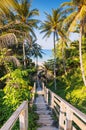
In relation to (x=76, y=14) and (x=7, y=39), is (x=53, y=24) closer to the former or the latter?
(x=76, y=14)

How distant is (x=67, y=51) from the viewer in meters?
33.4

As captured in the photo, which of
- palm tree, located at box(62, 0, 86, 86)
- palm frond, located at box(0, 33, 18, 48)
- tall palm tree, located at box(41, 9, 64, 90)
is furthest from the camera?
tall palm tree, located at box(41, 9, 64, 90)

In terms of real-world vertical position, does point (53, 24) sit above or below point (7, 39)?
above

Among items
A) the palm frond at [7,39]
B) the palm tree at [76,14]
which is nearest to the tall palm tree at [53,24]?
the palm tree at [76,14]

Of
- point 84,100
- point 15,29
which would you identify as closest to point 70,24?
point 15,29

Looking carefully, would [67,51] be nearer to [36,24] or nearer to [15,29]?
[36,24]

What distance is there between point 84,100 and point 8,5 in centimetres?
980

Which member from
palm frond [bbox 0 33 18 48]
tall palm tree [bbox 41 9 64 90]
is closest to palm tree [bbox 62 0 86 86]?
palm frond [bbox 0 33 18 48]

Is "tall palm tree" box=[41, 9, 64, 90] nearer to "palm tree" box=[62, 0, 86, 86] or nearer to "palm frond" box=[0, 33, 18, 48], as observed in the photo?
"palm tree" box=[62, 0, 86, 86]

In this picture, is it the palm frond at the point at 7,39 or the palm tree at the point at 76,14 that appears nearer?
the palm frond at the point at 7,39

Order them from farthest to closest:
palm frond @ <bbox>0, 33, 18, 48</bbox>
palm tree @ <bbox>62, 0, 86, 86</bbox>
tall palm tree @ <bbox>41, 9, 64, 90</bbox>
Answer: tall palm tree @ <bbox>41, 9, 64, 90</bbox> < palm tree @ <bbox>62, 0, 86, 86</bbox> < palm frond @ <bbox>0, 33, 18, 48</bbox>

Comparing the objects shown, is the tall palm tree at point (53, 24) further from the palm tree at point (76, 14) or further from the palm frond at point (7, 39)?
the palm frond at point (7, 39)

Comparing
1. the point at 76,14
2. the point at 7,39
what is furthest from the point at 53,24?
the point at 7,39

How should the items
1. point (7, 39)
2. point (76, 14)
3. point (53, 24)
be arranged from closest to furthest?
point (7, 39) < point (76, 14) < point (53, 24)
